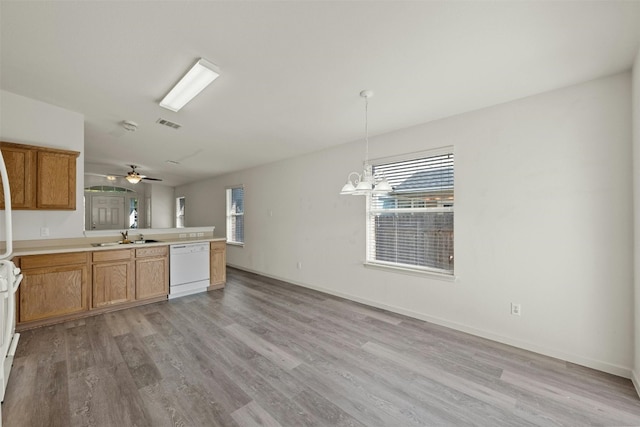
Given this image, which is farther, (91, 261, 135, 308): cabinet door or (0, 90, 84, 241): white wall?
(91, 261, 135, 308): cabinet door

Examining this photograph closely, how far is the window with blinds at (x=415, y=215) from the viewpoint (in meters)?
3.23

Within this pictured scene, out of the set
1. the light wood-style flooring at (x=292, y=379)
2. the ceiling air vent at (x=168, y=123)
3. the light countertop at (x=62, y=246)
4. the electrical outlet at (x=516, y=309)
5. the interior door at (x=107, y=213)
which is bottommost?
the light wood-style flooring at (x=292, y=379)

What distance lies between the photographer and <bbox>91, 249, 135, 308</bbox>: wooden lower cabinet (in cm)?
342

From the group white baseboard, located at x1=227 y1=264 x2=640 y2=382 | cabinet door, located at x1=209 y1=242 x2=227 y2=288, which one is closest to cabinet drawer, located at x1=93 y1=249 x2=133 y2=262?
cabinet door, located at x1=209 y1=242 x2=227 y2=288

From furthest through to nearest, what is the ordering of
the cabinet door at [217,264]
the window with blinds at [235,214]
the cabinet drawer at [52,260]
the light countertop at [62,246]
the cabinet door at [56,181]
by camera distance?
the window with blinds at [235,214] < the cabinet door at [217,264] < the cabinet door at [56,181] < the light countertop at [62,246] < the cabinet drawer at [52,260]

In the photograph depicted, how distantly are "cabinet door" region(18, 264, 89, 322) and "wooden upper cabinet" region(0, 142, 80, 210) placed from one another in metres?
0.81

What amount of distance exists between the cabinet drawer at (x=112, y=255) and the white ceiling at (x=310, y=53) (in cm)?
187

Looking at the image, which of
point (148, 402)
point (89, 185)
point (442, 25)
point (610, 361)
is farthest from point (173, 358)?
point (89, 185)

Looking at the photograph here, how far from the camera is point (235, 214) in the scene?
6801mm

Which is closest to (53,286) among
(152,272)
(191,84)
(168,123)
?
(152,272)

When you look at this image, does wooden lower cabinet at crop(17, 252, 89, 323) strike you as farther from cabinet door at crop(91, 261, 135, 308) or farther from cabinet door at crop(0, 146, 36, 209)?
cabinet door at crop(0, 146, 36, 209)

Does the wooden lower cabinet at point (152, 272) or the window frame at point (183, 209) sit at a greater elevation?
the window frame at point (183, 209)

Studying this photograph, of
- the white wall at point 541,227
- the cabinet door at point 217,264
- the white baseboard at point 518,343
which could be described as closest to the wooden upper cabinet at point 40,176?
the cabinet door at point 217,264

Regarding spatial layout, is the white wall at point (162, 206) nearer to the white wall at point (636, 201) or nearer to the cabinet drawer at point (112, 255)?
the cabinet drawer at point (112, 255)
